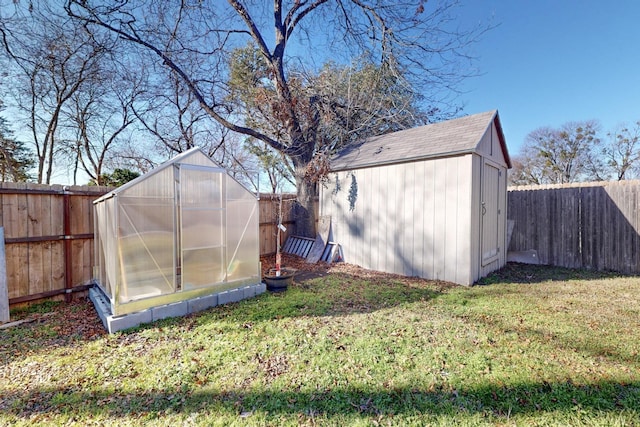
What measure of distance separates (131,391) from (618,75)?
1401 cm

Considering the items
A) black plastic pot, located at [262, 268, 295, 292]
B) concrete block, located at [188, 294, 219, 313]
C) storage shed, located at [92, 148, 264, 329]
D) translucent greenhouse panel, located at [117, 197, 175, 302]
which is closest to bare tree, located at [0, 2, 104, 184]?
storage shed, located at [92, 148, 264, 329]

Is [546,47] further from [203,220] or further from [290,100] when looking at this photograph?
[203,220]

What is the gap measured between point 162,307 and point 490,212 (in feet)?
21.7

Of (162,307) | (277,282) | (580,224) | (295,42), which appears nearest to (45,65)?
(295,42)

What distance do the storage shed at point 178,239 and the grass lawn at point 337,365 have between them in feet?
1.35

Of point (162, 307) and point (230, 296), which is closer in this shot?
point (162, 307)

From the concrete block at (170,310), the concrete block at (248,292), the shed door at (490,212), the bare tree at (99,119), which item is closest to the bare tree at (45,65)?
Answer: the bare tree at (99,119)

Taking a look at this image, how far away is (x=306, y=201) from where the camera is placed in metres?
8.30

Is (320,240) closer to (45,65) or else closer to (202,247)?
(202,247)

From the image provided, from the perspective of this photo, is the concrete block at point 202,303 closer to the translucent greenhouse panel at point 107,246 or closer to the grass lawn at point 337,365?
the grass lawn at point 337,365

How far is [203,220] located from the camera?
4.23 meters

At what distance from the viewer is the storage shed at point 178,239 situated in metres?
3.54

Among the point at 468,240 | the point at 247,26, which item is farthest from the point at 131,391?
Answer: the point at 247,26

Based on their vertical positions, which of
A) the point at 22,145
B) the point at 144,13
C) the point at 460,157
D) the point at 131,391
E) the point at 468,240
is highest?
the point at 144,13
